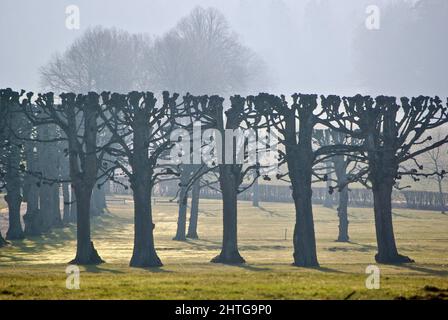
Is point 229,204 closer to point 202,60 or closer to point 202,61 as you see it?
point 202,61

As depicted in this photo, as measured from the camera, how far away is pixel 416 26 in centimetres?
17712

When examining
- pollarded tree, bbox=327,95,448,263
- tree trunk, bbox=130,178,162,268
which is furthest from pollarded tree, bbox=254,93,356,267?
tree trunk, bbox=130,178,162,268

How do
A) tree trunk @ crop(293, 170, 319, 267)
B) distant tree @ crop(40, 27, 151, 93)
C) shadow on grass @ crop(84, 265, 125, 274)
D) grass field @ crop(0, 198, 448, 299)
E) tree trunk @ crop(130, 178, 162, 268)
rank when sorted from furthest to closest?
distant tree @ crop(40, 27, 151, 93) < tree trunk @ crop(130, 178, 162, 268) < tree trunk @ crop(293, 170, 319, 267) < shadow on grass @ crop(84, 265, 125, 274) < grass field @ crop(0, 198, 448, 299)

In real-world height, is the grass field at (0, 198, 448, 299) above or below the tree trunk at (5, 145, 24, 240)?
below

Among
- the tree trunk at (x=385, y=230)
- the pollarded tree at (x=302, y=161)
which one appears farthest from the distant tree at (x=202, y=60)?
the tree trunk at (x=385, y=230)

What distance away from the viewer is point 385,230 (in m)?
→ 40.4

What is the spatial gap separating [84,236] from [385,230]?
43.8 feet

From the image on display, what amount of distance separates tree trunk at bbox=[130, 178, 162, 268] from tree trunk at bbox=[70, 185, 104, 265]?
185cm

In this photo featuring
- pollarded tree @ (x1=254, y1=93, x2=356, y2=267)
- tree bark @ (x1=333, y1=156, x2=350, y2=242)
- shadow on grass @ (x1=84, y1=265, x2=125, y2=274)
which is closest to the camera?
shadow on grass @ (x1=84, y1=265, x2=125, y2=274)

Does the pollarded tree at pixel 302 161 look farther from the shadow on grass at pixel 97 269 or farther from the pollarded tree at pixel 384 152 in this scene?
the shadow on grass at pixel 97 269

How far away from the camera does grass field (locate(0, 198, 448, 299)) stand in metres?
22.2

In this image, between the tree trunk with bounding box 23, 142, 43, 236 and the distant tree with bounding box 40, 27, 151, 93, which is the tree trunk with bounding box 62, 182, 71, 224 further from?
the distant tree with bounding box 40, 27, 151, 93

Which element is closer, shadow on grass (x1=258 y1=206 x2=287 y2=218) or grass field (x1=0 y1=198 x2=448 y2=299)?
grass field (x1=0 y1=198 x2=448 y2=299)

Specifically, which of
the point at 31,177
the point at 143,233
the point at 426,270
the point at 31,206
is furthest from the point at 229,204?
the point at 31,206
